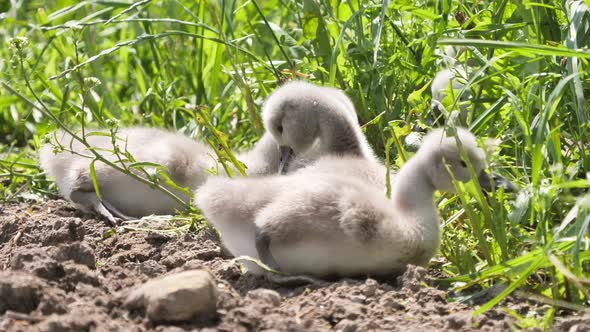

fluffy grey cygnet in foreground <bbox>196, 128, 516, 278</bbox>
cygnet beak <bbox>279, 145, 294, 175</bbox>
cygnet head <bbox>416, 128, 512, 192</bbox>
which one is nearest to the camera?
fluffy grey cygnet in foreground <bbox>196, 128, 516, 278</bbox>

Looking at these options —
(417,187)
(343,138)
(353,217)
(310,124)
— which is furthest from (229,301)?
(310,124)

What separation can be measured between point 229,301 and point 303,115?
1.73m

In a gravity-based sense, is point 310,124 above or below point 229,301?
above

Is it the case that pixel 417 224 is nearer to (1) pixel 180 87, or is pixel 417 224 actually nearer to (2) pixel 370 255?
(2) pixel 370 255

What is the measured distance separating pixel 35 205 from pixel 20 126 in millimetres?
1710

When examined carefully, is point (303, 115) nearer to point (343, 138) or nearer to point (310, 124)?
point (310, 124)

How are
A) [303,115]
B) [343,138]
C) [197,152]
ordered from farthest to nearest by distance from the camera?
1. [197,152]
2. [303,115]
3. [343,138]

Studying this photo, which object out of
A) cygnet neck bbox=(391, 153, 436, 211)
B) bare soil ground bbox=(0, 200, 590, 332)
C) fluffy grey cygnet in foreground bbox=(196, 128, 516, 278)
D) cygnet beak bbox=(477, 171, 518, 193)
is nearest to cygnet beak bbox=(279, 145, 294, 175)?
bare soil ground bbox=(0, 200, 590, 332)

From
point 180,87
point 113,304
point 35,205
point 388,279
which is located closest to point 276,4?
point 180,87

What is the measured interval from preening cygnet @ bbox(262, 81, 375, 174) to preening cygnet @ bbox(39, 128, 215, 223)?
15.9 inches

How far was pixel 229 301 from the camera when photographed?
3543 mm

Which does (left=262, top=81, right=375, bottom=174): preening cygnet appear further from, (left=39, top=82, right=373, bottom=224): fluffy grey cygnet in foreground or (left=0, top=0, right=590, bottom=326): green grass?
(left=0, top=0, right=590, bottom=326): green grass

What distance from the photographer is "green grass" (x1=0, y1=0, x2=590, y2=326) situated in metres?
3.76

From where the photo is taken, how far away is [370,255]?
12.8 ft
